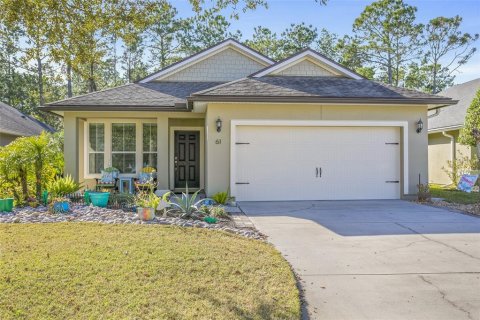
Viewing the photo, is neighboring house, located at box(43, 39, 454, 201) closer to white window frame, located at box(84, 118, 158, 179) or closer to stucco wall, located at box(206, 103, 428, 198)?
stucco wall, located at box(206, 103, 428, 198)

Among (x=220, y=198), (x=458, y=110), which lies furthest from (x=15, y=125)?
(x=458, y=110)

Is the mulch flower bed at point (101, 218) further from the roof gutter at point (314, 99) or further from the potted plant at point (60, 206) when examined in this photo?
the roof gutter at point (314, 99)

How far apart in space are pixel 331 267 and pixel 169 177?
29.7ft

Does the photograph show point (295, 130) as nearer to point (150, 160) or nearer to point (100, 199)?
point (150, 160)

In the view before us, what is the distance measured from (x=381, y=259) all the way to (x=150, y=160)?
9678 mm

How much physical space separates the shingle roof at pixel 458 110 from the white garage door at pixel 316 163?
23.5 ft

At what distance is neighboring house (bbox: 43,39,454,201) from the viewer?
35.4ft

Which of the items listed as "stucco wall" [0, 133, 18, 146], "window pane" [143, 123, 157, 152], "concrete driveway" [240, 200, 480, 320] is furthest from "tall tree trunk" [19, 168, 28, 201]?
"stucco wall" [0, 133, 18, 146]

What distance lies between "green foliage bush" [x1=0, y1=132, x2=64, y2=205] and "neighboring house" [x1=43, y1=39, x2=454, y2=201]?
2330 millimetres

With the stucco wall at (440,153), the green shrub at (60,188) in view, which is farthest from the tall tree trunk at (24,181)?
the stucco wall at (440,153)

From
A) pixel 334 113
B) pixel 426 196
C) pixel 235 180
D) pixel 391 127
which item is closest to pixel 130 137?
pixel 235 180

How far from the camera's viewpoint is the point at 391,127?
37.5 ft

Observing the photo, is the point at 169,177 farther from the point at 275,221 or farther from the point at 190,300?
the point at 190,300

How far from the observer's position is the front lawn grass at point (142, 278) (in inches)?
142
